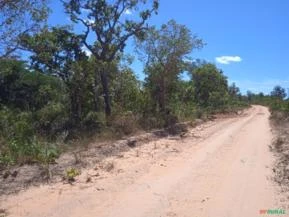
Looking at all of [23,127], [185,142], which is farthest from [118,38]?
[23,127]

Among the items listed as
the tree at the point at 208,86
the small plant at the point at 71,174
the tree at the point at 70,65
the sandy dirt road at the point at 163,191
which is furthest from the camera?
the tree at the point at 208,86

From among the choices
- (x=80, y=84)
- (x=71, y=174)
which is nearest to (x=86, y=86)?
(x=80, y=84)

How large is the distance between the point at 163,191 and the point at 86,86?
1432 centimetres

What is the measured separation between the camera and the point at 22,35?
37.5ft

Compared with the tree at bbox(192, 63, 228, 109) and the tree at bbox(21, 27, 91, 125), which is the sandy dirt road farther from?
the tree at bbox(192, 63, 228, 109)

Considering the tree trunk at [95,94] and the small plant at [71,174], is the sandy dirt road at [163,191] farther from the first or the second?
the tree trunk at [95,94]

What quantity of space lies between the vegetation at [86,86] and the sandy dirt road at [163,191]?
8.52ft

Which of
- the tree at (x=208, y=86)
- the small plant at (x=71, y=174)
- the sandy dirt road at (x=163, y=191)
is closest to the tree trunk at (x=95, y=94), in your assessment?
the sandy dirt road at (x=163, y=191)

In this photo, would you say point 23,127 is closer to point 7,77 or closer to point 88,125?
point 88,125

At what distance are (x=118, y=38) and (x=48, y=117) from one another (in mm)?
6319

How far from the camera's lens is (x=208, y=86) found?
54719 mm

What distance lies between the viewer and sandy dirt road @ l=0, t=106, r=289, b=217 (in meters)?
7.91

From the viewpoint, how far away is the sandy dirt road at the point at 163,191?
312 inches

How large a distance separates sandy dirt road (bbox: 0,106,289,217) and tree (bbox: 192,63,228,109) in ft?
130
